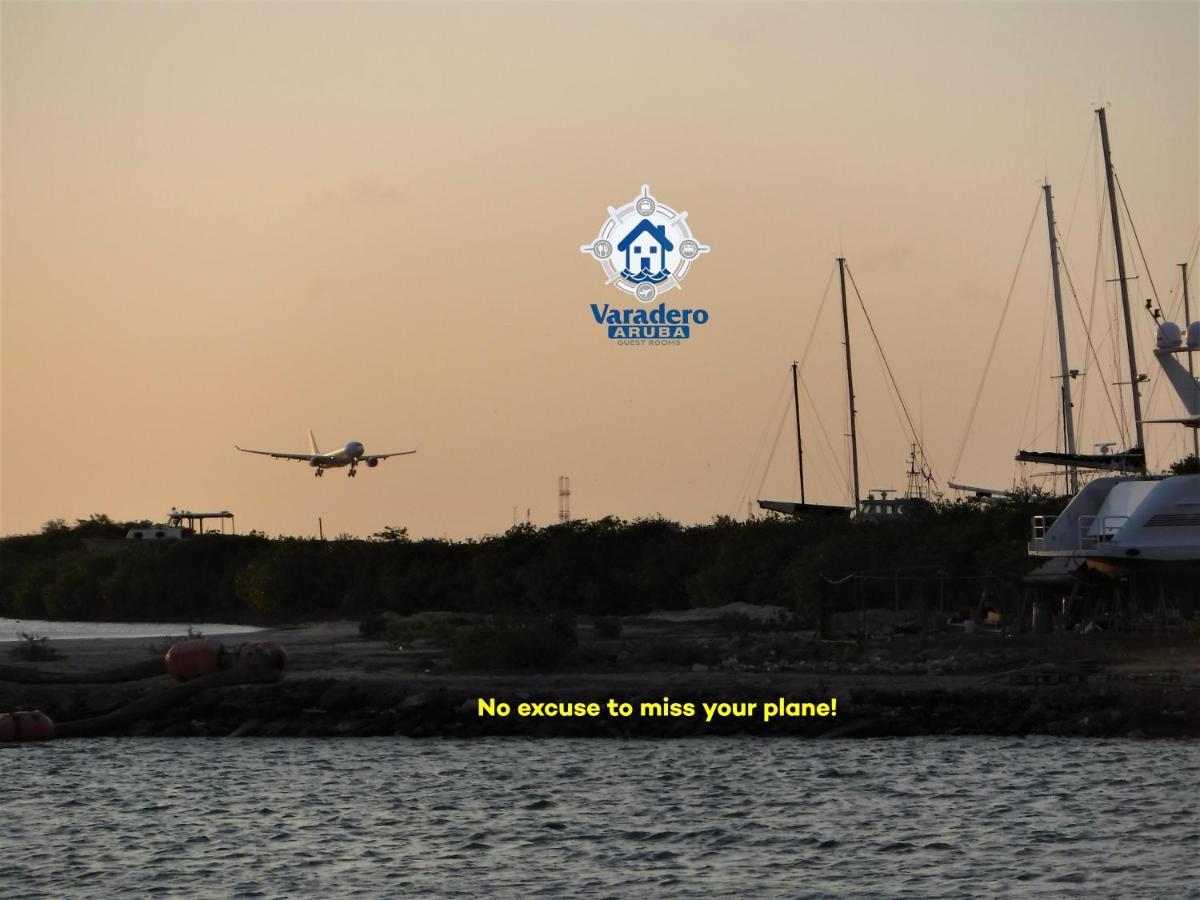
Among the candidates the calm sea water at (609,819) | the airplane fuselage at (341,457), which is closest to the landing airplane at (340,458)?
the airplane fuselage at (341,457)

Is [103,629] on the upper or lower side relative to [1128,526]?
lower

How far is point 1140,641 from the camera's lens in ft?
134

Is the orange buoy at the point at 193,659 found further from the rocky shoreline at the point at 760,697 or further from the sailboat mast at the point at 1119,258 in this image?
the sailboat mast at the point at 1119,258

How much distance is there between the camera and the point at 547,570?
258 ft

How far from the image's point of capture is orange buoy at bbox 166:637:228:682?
24094 millimetres

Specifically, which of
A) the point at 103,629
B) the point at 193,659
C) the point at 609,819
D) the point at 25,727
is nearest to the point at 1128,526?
the point at 609,819

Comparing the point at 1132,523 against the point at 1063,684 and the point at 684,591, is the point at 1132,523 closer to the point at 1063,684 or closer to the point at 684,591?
the point at 1063,684

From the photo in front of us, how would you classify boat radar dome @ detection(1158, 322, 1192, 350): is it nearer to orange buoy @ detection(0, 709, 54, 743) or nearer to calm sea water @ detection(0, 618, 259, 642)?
orange buoy @ detection(0, 709, 54, 743)

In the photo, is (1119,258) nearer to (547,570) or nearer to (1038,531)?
(1038,531)

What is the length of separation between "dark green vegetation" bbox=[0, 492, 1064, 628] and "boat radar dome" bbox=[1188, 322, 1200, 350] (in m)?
7.56

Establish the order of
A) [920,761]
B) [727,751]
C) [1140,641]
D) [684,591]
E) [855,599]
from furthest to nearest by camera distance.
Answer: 1. [684,591]
2. [855,599]
3. [1140,641]
4. [727,751]
5. [920,761]

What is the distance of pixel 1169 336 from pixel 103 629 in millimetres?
56316

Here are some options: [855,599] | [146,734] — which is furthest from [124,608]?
[146,734]

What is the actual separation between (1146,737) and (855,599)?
2013cm
